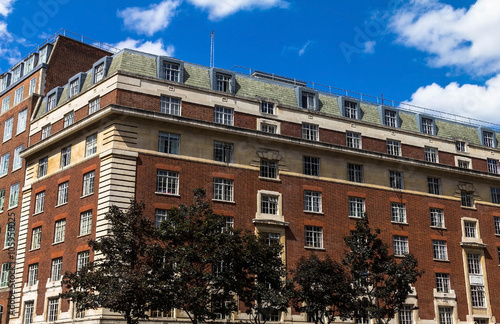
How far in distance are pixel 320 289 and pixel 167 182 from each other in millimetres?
12782

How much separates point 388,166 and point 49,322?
29.8 metres

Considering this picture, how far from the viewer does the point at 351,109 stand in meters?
56.4

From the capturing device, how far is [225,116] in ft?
161

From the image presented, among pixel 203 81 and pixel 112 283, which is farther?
pixel 203 81

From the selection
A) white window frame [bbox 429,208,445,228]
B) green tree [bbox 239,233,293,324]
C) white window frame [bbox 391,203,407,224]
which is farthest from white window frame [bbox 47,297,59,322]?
white window frame [bbox 429,208,445,228]

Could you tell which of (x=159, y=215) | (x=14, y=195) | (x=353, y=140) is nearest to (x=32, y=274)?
(x=14, y=195)

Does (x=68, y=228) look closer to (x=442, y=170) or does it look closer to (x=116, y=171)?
(x=116, y=171)

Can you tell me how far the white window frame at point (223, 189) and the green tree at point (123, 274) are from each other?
29.8ft

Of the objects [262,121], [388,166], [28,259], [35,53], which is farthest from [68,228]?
[388,166]

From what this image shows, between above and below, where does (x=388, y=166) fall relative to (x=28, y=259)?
above

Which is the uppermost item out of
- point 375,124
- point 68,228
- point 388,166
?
point 375,124

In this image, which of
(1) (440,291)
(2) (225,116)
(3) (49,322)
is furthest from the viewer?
(1) (440,291)

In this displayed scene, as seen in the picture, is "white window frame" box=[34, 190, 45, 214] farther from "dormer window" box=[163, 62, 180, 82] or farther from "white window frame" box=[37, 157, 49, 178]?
"dormer window" box=[163, 62, 180, 82]

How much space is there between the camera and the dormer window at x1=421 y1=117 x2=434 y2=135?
6011 centimetres
